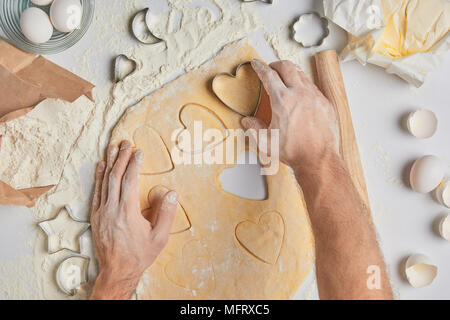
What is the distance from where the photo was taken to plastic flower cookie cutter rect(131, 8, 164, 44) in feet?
3.92

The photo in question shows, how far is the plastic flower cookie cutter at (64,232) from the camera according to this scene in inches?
46.9

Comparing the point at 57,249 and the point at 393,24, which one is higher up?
the point at 393,24

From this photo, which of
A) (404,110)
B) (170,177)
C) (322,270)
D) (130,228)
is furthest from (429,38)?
(130,228)

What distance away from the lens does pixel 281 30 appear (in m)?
1.23

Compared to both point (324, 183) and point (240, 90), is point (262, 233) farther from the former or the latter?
point (240, 90)

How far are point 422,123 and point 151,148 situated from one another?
745 mm

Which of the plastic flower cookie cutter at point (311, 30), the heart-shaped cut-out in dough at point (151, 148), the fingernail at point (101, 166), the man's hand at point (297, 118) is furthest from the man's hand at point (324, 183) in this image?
the fingernail at point (101, 166)

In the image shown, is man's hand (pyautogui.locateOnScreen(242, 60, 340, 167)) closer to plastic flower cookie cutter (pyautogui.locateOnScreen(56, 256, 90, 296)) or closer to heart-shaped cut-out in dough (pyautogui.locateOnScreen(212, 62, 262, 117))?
heart-shaped cut-out in dough (pyautogui.locateOnScreen(212, 62, 262, 117))

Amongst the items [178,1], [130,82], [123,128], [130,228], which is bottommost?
[130,228]

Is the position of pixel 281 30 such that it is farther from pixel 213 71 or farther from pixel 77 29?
pixel 77 29

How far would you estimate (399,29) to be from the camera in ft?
3.95

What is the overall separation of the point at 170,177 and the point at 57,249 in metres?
0.35

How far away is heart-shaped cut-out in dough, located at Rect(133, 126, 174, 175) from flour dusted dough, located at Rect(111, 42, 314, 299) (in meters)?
0.01

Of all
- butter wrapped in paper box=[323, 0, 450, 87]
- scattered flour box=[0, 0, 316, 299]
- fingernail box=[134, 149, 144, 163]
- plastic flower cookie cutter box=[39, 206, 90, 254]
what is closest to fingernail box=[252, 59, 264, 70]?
scattered flour box=[0, 0, 316, 299]
